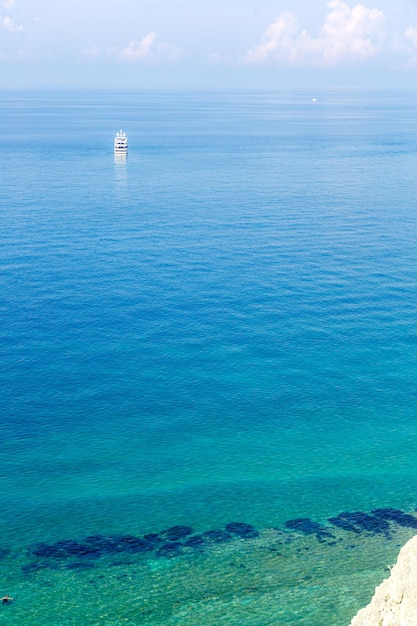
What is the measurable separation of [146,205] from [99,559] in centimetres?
12237

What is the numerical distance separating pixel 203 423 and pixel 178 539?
19.7 meters

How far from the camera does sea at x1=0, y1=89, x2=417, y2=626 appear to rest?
58562 millimetres

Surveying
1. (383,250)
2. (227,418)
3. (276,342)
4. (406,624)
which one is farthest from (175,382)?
(383,250)

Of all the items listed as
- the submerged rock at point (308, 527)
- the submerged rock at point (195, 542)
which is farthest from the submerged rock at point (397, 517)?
the submerged rock at point (195, 542)

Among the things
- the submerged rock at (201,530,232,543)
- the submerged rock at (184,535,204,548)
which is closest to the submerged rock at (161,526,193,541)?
the submerged rock at (184,535,204,548)

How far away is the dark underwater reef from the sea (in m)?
0.18

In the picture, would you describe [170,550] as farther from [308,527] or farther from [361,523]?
[361,523]

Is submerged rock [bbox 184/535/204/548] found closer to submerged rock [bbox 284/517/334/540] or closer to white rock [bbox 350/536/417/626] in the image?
submerged rock [bbox 284/517/334/540]

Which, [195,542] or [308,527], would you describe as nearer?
[195,542]

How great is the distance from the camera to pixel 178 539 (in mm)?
64312

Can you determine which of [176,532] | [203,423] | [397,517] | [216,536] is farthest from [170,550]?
[203,423]

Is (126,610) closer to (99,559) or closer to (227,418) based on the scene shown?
(99,559)

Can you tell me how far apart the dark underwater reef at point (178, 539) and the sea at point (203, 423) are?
18 centimetres

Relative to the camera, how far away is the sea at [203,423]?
5856 cm
